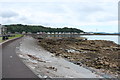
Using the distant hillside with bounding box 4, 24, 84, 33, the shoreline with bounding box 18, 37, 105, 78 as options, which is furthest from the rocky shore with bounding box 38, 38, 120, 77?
the distant hillside with bounding box 4, 24, 84, 33

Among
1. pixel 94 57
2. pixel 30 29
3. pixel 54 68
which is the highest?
pixel 30 29

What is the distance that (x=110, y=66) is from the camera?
1625 cm

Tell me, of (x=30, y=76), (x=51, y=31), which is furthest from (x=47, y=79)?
(x=51, y=31)

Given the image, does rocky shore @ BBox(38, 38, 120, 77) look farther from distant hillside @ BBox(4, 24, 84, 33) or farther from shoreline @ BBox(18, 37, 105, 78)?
distant hillside @ BBox(4, 24, 84, 33)

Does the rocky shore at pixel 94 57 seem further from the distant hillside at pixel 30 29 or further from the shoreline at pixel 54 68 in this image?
the distant hillside at pixel 30 29

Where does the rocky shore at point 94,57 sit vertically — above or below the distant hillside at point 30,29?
below

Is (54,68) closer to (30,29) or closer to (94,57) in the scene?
(94,57)

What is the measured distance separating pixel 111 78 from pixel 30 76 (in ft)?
21.4

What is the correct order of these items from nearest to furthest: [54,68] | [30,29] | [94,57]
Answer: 1. [54,68]
2. [94,57]
3. [30,29]

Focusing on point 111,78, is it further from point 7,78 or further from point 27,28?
point 27,28

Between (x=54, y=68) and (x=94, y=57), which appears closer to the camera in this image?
(x=54, y=68)

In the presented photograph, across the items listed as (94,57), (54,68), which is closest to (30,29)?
(94,57)

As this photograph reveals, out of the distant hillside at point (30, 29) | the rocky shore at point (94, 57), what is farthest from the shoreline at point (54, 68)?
the distant hillside at point (30, 29)

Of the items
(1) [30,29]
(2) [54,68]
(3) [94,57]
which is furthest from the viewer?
(1) [30,29]
